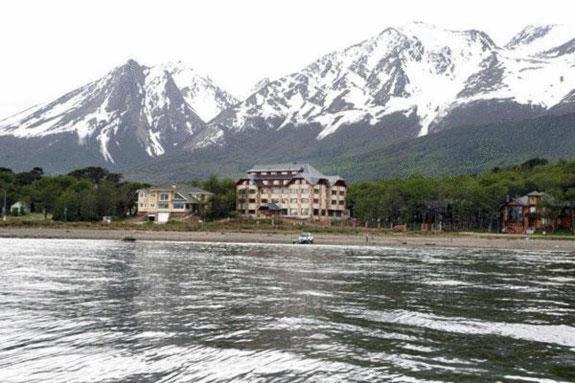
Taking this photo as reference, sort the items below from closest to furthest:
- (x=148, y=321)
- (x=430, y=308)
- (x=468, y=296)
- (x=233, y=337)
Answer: (x=233, y=337) < (x=148, y=321) < (x=430, y=308) < (x=468, y=296)

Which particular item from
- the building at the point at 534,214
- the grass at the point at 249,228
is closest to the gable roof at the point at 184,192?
the grass at the point at 249,228

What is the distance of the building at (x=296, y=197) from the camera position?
142 metres

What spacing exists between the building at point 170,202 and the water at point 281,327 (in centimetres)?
9503

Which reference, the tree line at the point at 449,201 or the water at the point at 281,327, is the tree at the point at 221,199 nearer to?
the tree line at the point at 449,201

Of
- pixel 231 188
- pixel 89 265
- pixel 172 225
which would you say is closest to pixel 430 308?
pixel 89 265

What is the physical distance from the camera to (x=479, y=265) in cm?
5247

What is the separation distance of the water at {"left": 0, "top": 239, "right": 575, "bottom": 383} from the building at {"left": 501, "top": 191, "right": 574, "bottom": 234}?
256 feet

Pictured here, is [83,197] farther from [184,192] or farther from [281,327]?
[281,327]

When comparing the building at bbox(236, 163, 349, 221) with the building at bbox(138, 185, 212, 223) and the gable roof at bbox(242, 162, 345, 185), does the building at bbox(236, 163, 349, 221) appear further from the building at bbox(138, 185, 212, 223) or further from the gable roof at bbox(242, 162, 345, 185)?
the building at bbox(138, 185, 212, 223)

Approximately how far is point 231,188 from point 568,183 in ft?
221

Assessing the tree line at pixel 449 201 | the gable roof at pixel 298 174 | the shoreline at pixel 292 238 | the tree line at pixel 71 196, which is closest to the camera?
the shoreline at pixel 292 238

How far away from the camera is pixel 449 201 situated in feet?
405

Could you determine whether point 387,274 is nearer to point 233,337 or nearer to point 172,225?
point 233,337

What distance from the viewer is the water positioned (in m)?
16.0
